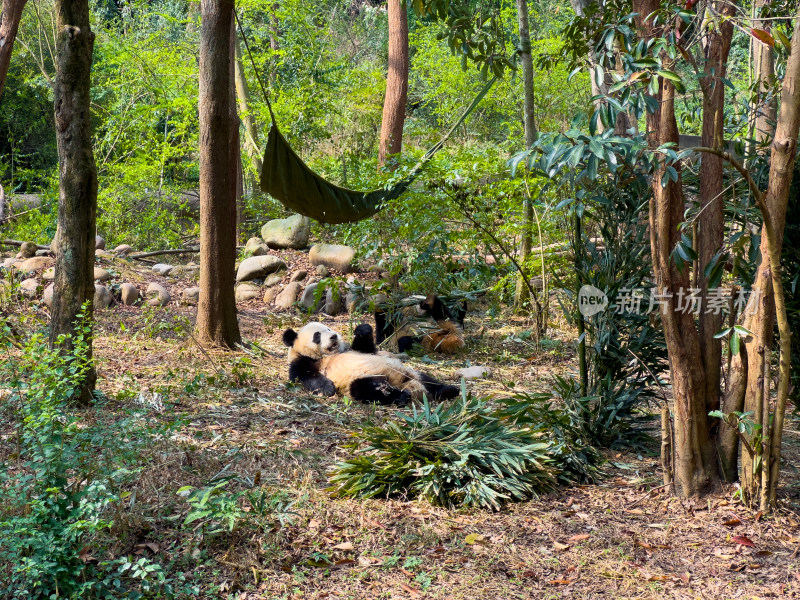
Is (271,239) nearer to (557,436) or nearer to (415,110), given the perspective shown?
(557,436)

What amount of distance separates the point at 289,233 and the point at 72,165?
19.6 ft

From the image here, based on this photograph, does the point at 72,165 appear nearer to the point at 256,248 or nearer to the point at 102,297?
the point at 102,297

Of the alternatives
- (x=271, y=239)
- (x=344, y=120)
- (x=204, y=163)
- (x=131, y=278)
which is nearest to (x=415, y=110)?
(x=344, y=120)

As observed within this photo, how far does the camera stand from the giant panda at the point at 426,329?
6.27m

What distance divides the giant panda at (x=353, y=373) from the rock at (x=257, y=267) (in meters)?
3.89

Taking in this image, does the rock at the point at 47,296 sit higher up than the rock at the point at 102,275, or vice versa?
the rock at the point at 102,275

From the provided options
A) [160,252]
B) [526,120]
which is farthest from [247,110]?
[526,120]

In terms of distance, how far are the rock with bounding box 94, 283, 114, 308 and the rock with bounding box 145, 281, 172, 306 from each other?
1.33ft

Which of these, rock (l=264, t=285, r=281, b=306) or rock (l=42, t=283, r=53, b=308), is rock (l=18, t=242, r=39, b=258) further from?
rock (l=264, t=285, r=281, b=306)

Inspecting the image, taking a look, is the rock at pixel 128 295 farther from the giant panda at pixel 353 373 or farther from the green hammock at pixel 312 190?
the giant panda at pixel 353 373

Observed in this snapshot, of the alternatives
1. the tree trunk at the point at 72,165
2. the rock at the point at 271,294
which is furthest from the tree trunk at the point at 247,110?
the tree trunk at the point at 72,165

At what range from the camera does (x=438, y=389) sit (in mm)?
4824

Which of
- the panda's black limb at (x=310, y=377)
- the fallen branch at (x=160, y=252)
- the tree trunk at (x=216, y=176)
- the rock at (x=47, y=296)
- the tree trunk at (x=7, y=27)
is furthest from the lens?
the fallen branch at (x=160, y=252)

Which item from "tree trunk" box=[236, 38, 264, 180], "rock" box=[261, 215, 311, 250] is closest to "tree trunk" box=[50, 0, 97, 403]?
"rock" box=[261, 215, 311, 250]
